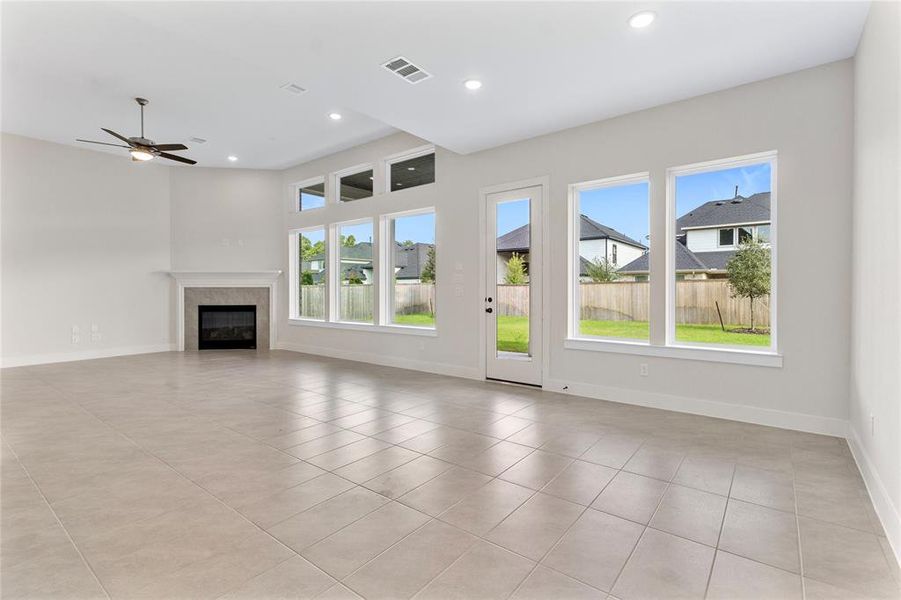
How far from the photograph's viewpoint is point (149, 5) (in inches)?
105

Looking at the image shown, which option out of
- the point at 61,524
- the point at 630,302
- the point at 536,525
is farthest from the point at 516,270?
the point at 61,524

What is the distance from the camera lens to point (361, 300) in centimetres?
742

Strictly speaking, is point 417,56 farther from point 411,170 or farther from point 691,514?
point 691,514

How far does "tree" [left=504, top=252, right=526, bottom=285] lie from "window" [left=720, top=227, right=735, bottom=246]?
2116 millimetres

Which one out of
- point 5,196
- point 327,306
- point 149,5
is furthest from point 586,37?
point 5,196

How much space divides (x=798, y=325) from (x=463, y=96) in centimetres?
354

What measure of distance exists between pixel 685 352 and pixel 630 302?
768mm

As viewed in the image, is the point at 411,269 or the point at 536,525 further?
the point at 411,269

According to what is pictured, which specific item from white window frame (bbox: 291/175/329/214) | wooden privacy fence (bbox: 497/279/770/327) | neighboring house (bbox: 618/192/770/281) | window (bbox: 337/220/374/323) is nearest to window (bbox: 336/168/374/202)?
white window frame (bbox: 291/175/329/214)

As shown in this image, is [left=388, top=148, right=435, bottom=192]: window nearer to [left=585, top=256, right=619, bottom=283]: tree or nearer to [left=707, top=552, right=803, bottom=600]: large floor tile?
[left=585, top=256, right=619, bottom=283]: tree

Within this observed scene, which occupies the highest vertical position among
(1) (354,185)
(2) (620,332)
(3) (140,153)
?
(1) (354,185)

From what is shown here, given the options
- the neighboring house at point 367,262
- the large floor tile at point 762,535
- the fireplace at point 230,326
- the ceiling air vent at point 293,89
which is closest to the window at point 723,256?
the large floor tile at point 762,535

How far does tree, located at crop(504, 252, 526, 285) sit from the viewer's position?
543cm

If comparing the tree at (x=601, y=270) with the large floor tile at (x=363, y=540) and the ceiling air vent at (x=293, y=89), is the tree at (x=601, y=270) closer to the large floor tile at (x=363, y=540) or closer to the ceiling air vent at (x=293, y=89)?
the large floor tile at (x=363, y=540)
